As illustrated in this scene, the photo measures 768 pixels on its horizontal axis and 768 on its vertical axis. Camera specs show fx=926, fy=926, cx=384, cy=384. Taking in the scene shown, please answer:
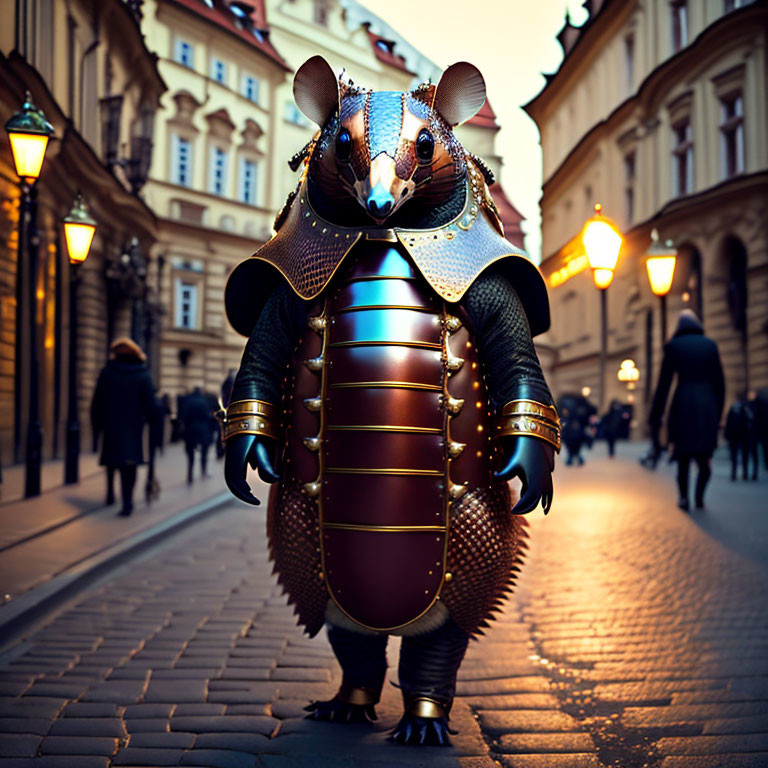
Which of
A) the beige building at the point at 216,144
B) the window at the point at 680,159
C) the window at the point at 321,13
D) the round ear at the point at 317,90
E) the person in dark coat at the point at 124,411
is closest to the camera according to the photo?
the round ear at the point at 317,90

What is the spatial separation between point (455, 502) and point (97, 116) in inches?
867

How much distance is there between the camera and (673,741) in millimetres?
3141

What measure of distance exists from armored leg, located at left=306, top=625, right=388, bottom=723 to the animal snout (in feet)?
4.54

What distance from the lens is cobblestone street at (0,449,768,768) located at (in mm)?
3039

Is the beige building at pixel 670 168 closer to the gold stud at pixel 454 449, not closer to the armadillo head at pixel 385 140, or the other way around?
the armadillo head at pixel 385 140

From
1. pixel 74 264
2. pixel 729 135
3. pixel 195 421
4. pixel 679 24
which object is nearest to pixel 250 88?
pixel 679 24

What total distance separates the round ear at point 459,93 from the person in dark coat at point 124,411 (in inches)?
272

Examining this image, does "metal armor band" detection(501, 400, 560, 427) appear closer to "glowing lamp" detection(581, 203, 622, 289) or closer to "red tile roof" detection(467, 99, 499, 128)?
"glowing lamp" detection(581, 203, 622, 289)

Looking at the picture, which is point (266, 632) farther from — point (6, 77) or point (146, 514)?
point (6, 77)

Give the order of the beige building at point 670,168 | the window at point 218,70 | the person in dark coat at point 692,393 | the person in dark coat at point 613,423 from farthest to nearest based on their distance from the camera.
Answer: the window at point 218,70 → the beige building at point 670,168 → the person in dark coat at point 613,423 → the person in dark coat at point 692,393

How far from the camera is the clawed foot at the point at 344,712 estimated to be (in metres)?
3.24

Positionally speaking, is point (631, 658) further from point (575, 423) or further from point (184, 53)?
point (184, 53)

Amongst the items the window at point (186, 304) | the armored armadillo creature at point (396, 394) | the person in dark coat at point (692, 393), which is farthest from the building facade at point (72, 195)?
the armored armadillo creature at point (396, 394)

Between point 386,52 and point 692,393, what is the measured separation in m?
39.1
